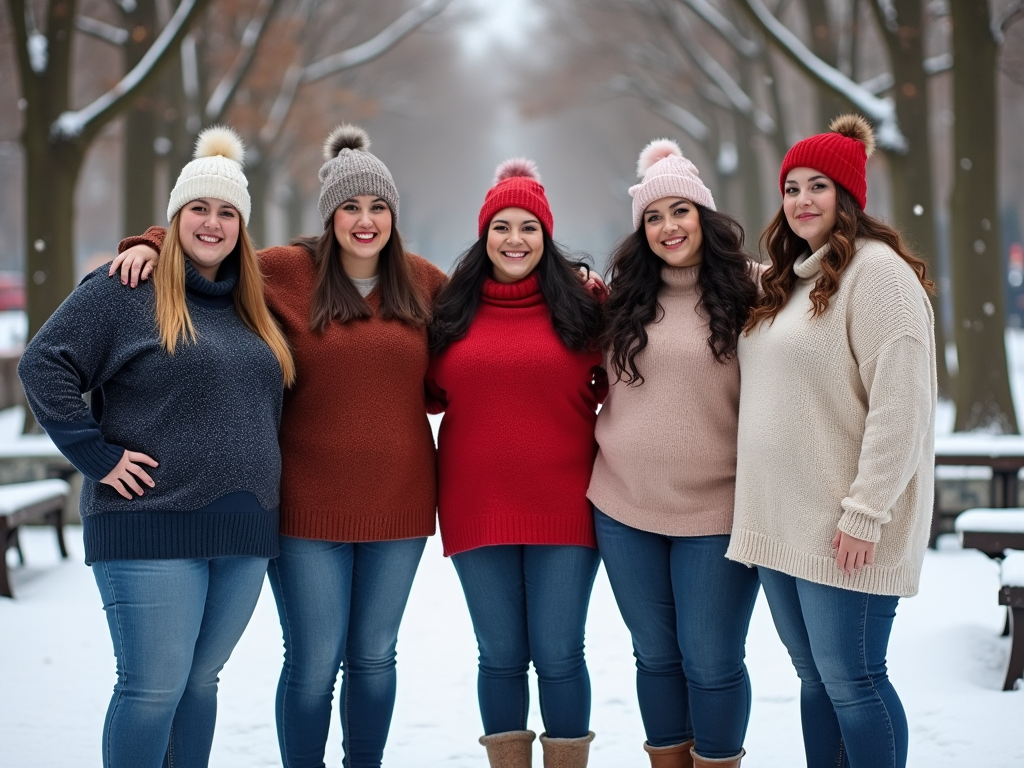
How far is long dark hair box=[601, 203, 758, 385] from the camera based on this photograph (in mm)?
3561

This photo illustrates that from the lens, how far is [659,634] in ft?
12.0

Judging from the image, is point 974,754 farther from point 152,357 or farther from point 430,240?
point 430,240

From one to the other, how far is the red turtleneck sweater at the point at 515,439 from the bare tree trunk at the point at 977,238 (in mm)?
7181

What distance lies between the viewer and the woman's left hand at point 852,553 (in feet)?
10.1

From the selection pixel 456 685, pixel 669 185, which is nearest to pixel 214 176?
pixel 669 185

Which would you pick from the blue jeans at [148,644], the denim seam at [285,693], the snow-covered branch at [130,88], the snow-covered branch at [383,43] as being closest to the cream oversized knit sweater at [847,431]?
the denim seam at [285,693]

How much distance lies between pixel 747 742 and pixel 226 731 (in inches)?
91.5

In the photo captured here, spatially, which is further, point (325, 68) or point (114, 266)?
point (325, 68)

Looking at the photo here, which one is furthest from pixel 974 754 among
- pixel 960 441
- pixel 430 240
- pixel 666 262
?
pixel 430 240

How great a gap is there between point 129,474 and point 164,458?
11cm

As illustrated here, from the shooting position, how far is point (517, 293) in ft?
12.5

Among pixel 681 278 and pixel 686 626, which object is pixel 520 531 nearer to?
pixel 686 626

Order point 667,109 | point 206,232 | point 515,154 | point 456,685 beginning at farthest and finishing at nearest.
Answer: point 667,109 → point 515,154 → point 456,685 → point 206,232

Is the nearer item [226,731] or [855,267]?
[855,267]
